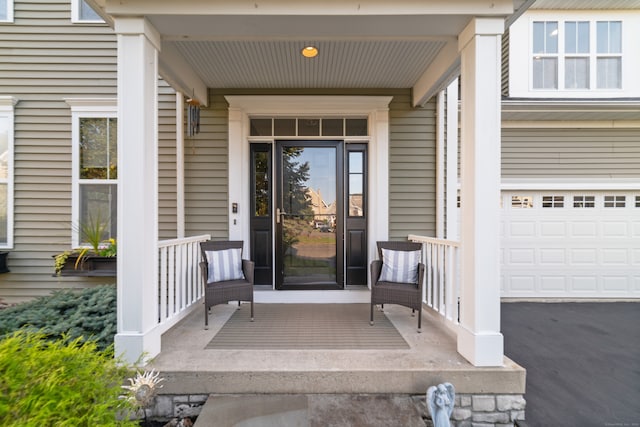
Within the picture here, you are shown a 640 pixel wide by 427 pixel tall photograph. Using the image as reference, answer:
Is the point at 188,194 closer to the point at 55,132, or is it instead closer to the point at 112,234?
the point at 112,234

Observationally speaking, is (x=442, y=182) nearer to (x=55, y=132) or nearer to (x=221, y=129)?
(x=221, y=129)

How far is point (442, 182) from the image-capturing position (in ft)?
12.6

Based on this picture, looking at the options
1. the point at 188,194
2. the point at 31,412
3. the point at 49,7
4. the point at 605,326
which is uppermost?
the point at 49,7

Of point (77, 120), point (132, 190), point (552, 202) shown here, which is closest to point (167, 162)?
point (77, 120)

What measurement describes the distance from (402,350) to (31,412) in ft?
7.38

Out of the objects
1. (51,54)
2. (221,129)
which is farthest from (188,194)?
(51,54)

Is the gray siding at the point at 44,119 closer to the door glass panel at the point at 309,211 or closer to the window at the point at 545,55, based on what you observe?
the door glass panel at the point at 309,211

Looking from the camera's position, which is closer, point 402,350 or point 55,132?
point 402,350

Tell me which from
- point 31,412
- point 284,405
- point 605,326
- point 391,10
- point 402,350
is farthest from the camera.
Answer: point 605,326

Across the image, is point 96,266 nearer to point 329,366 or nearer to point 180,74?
point 180,74

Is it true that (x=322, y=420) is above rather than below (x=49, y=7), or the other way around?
below

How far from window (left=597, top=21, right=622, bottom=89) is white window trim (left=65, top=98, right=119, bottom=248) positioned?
7476 millimetres

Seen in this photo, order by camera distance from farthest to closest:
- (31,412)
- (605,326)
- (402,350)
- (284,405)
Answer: (605,326)
(402,350)
(284,405)
(31,412)

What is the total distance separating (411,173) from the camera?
3920mm
